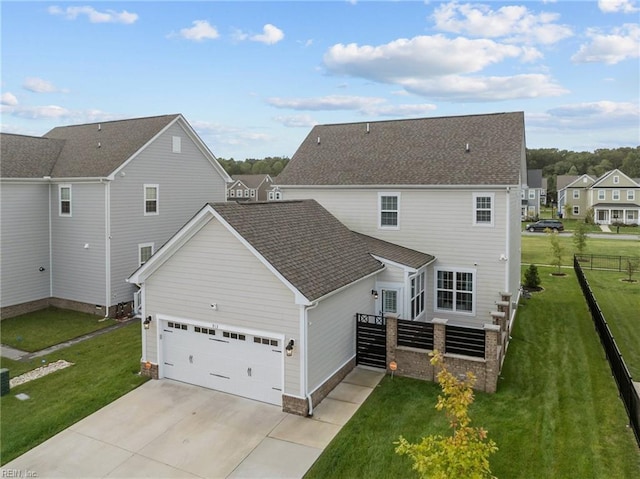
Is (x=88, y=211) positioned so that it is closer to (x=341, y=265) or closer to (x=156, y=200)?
(x=156, y=200)

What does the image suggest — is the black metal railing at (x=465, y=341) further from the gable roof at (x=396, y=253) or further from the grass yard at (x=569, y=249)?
the grass yard at (x=569, y=249)

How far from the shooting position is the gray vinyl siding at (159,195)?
19344 mm

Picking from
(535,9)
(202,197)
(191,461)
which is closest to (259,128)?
(202,197)

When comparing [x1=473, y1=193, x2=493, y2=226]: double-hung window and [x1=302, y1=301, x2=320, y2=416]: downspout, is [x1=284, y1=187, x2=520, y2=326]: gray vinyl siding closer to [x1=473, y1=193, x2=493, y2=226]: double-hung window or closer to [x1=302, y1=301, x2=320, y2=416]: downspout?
[x1=473, y1=193, x2=493, y2=226]: double-hung window

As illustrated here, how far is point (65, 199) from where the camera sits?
20266 millimetres

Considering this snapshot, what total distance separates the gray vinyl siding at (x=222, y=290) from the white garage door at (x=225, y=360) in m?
0.37

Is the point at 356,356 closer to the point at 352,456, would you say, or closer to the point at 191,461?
the point at 352,456

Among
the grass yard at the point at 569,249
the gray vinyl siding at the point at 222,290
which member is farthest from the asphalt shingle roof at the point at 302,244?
the grass yard at the point at 569,249

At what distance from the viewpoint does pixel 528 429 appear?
9898mm

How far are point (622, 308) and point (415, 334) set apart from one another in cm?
1393

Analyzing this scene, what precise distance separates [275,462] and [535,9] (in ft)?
63.9

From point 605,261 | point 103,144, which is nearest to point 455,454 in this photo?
point 103,144

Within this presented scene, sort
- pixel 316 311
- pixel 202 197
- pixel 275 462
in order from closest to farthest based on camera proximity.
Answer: pixel 275 462, pixel 316 311, pixel 202 197

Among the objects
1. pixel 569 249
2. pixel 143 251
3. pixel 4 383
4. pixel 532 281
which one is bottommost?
pixel 4 383
